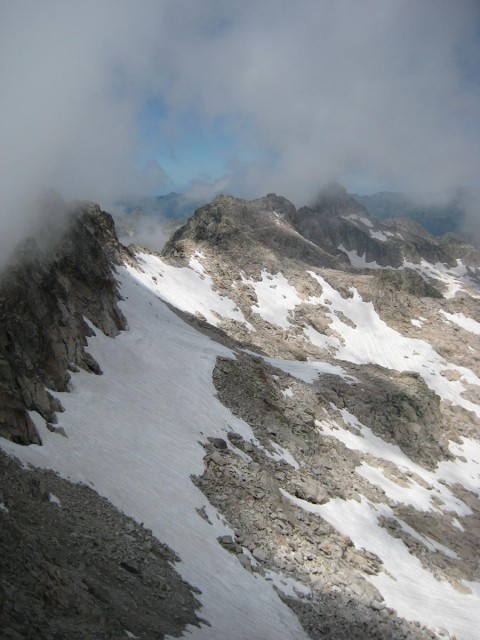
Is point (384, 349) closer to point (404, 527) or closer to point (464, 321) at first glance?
point (464, 321)

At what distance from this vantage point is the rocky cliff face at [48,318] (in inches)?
794

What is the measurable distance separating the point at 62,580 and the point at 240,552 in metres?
10.4

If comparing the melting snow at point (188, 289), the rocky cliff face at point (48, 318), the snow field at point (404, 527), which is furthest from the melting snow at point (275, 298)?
Result: the rocky cliff face at point (48, 318)

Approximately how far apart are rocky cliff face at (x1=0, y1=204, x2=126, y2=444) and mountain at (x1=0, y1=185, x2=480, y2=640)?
11 cm

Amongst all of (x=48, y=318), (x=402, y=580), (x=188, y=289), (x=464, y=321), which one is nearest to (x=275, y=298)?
(x=188, y=289)

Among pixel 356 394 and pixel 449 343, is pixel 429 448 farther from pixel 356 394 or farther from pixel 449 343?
pixel 449 343

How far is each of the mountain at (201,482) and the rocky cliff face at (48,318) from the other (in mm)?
110

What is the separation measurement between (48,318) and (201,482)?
1160cm

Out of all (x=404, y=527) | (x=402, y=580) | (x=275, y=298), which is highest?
(x=275, y=298)

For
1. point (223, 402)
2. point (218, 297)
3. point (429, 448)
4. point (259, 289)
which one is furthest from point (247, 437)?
point (259, 289)

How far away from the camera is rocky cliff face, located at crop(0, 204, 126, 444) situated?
20156 millimetres

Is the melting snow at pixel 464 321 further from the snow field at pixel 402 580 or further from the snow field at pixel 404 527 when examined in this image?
the snow field at pixel 402 580

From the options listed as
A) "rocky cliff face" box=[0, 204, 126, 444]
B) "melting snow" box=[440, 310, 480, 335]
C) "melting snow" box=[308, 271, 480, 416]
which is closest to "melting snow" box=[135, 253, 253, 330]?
"melting snow" box=[308, 271, 480, 416]

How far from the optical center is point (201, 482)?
79.2ft
